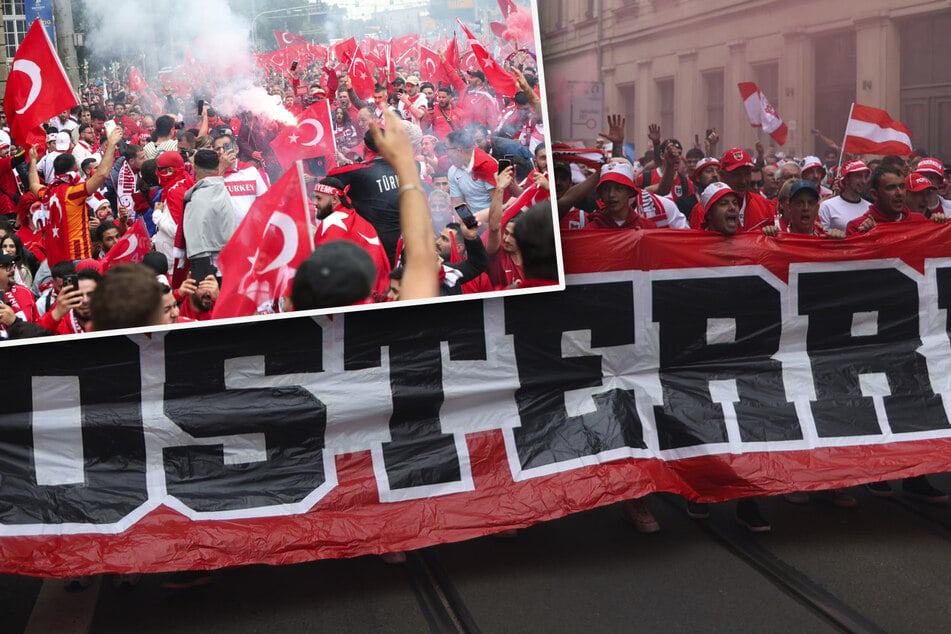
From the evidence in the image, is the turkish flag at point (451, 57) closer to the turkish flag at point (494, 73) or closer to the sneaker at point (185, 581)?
the turkish flag at point (494, 73)

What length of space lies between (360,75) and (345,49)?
0.11 m

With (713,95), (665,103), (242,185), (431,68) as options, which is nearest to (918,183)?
(713,95)

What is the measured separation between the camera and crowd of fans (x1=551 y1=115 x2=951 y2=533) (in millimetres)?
5723

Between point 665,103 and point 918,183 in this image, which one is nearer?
point 918,183

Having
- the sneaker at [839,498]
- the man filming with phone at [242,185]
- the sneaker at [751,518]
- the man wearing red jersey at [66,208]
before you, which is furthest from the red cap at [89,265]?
the sneaker at [839,498]

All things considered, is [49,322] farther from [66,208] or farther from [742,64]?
[742,64]

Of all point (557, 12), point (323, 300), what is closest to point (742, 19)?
point (557, 12)

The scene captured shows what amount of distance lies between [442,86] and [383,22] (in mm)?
470

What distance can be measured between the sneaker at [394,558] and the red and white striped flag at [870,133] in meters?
4.30

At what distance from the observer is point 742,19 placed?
23.9 ft

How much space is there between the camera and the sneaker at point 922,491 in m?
5.95

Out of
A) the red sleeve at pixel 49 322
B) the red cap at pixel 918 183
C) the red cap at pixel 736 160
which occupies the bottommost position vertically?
the red sleeve at pixel 49 322

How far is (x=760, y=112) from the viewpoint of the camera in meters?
8.41

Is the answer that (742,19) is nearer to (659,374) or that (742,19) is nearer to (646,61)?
(646,61)
